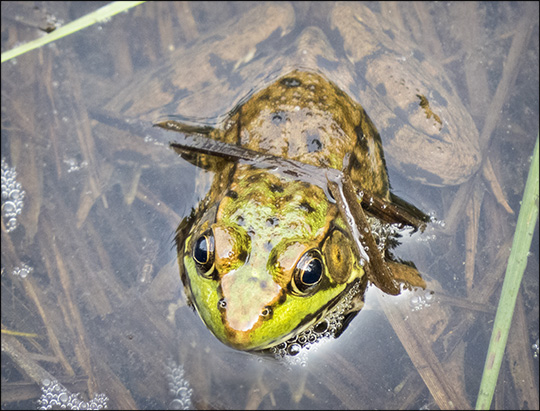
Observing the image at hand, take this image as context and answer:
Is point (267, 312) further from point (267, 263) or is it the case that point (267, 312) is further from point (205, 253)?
point (205, 253)

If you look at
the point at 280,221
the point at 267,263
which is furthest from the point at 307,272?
the point at 280,221

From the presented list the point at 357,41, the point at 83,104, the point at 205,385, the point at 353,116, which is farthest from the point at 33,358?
the point at 357,41

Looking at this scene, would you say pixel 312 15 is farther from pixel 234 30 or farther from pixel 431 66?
pixel 431 66

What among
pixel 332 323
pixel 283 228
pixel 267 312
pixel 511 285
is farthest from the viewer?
pixel 511 285

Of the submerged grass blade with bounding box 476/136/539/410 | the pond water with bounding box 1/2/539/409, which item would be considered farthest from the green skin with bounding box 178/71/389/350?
the submerged grass blade with bounding box 476/136/539/410

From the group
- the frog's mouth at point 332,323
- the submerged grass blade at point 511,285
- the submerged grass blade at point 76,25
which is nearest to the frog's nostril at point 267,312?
the frog's mouth at point 332,323

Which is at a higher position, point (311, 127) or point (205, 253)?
point (311, 127)

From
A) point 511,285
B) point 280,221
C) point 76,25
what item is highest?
point 76,25
